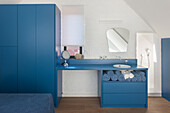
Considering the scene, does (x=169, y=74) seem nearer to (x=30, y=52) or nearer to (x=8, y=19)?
(x=30, y=52)

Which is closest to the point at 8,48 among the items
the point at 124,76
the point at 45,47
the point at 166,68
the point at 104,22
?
the point at 45,47

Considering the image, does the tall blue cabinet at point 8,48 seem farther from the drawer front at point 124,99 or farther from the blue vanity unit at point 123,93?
the drawer front at point 124,99

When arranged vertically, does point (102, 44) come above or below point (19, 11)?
below

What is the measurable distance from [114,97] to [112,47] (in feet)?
4.27

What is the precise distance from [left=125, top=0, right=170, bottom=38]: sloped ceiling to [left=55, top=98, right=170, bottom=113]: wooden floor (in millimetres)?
1569

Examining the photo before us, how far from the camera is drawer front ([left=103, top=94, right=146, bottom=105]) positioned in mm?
3016

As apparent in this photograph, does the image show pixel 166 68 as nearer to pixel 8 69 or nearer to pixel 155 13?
pixel 155 13

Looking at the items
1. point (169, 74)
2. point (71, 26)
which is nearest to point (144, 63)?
point (169, 74)

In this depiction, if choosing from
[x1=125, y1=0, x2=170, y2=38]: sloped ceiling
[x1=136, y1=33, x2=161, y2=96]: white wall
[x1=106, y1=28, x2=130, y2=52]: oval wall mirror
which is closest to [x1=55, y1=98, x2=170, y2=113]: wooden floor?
[x1=136, y1=33, x2=161, y2=96]: white wall

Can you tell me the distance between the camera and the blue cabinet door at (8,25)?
2939 mm

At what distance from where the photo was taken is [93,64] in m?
3.65

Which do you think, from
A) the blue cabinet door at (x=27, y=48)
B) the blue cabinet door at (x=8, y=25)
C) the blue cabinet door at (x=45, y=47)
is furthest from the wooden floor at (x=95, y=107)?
the blue cabinet door at (x=8, y=25)

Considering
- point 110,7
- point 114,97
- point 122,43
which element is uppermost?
point 110,7

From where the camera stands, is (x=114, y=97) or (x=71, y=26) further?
(x=71, y=26)
